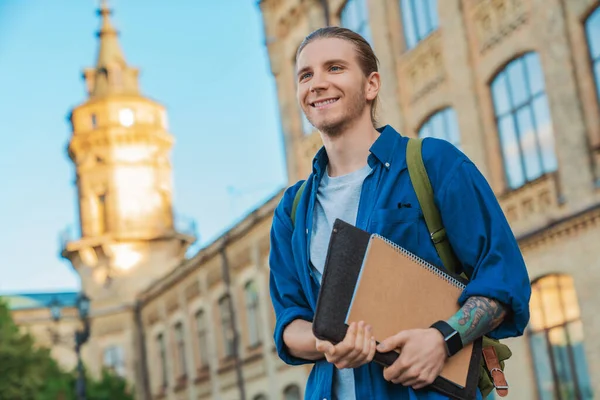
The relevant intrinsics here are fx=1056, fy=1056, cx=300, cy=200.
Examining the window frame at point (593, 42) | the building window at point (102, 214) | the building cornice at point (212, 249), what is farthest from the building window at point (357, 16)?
the building window at point (102, 214)

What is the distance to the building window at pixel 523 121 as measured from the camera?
57.7 feet

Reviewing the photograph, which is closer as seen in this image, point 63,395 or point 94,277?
point 63,395

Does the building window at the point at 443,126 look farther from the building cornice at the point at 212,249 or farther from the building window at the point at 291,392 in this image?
the building window at the point at 291,392

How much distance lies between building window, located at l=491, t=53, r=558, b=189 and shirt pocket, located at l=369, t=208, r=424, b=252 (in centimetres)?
1473

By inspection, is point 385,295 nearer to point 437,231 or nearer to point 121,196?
point 437,231

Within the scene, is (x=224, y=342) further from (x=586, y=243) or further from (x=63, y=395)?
(x=586, y=243)

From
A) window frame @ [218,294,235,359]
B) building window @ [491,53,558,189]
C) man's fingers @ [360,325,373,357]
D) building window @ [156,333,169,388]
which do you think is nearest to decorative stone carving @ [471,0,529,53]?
building window @ [491,53,558,189]

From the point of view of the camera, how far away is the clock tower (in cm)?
4734

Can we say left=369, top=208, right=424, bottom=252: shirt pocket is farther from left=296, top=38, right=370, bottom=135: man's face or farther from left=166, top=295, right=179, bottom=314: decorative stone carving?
left=166, top=295, right=179, bottom=314: decorative stone carving

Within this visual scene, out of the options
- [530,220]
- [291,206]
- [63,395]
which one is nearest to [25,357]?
[63,395]

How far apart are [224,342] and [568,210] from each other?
782 inches

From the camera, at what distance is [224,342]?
3494 cm

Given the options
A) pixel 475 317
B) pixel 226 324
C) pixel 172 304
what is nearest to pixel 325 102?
pixel 475 317

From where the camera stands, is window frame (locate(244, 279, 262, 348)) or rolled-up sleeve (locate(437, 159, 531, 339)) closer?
rolled-up sleeve (locate(437, 159, 531, 339))
